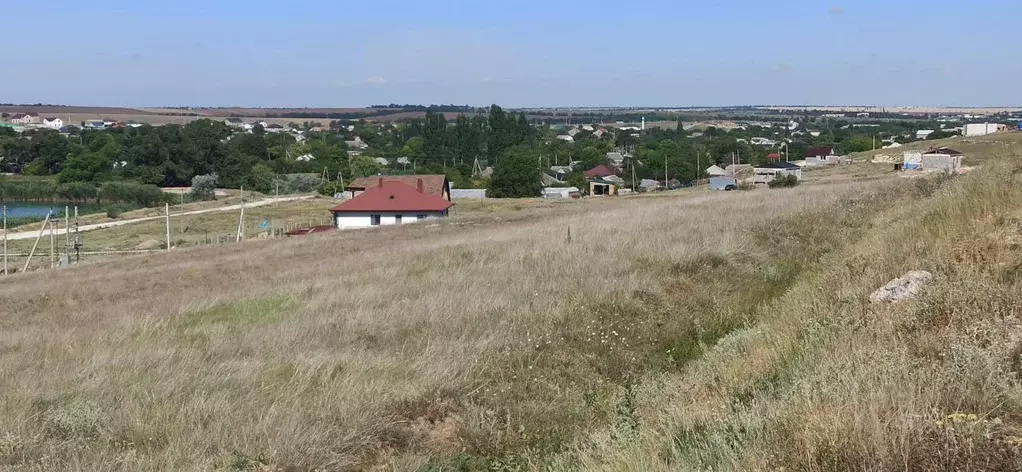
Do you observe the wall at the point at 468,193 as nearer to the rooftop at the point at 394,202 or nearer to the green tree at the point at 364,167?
the green tree at the point at 364,167

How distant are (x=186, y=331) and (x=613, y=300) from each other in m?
4.82

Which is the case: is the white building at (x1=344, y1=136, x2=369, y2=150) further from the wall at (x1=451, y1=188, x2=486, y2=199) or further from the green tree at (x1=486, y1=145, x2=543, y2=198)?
the wall at (x1=451, y1=188, x2=486, y2=199)

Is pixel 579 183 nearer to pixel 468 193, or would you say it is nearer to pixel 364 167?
pixel 468 193

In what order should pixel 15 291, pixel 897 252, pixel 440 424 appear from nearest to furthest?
1. pixel 440 424
2. pixel 897 252
3. pixel 15 291

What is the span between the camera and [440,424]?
253 inches

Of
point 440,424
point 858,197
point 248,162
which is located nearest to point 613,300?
point 440,424

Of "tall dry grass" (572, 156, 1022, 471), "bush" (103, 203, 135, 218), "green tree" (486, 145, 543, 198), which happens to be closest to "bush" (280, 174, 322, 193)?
"bush" (103, 203, 135, 218)

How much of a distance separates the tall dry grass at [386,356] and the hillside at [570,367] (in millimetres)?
30

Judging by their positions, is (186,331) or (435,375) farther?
(186,331)

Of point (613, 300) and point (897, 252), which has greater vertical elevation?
point (897, 252)

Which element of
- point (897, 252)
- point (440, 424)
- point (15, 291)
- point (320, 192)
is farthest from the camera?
point (320, 192)

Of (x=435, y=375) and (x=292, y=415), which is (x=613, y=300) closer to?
(x=435, y=375)

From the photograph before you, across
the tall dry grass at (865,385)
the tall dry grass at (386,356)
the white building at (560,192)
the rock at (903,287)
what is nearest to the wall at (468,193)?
the white building at (560,192)

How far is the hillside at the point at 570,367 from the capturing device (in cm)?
413
